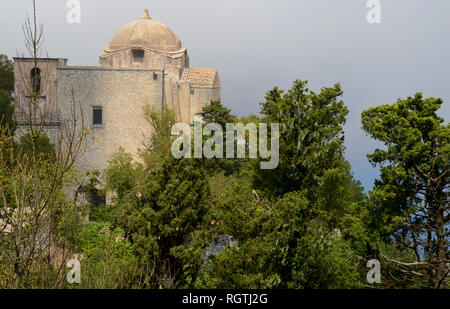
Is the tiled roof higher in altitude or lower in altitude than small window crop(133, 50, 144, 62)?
lower

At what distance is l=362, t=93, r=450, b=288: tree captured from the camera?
14.1 metres

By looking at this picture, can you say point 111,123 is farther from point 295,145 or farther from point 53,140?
point 295,145

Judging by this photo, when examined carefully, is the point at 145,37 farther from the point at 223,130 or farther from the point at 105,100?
the point at 223,130

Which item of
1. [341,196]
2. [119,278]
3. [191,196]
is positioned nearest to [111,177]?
[191,196]

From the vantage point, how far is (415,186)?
14523 mm

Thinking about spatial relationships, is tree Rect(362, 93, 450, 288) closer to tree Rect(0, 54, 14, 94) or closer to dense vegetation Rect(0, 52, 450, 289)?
dense vegetation Rect(0, 52, 450, 289)

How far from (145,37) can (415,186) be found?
86.8ft


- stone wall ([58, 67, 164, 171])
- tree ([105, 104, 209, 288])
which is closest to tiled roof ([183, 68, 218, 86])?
stone wall ([58, 67, 164, 171])

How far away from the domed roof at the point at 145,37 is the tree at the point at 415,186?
25.1m

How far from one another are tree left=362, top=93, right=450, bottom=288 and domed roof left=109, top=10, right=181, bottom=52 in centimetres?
2507

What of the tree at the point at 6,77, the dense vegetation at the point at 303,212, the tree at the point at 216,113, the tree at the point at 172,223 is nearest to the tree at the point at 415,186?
the dense vegetation at the point at 303,212

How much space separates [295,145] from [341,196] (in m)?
2.04

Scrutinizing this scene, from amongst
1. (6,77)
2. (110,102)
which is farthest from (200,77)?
(6,77)
